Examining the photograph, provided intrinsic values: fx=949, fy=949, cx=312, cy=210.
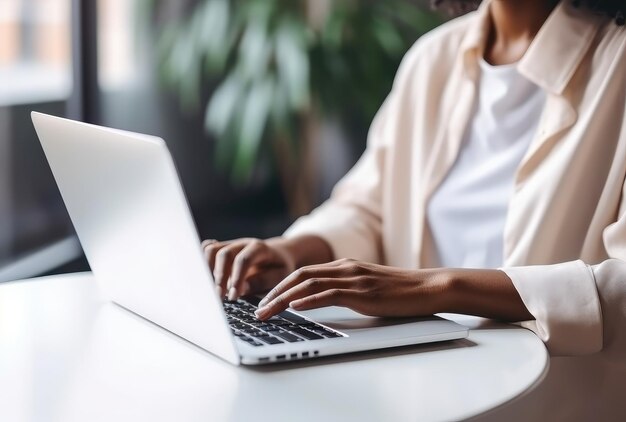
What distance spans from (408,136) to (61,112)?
5.10 feet

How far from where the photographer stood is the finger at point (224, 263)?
4.36ft

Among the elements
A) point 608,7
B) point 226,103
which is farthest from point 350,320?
point 226,103

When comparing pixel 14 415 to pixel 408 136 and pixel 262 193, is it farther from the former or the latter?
pixel 262 193

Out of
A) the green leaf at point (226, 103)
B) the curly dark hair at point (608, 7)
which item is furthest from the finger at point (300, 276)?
the green leaf at point (226, 103)

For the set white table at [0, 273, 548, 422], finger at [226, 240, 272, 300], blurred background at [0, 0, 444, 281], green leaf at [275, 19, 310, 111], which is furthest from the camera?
green leaf at [275, 19, 310, 111]

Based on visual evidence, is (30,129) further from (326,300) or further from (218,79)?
(326,300)

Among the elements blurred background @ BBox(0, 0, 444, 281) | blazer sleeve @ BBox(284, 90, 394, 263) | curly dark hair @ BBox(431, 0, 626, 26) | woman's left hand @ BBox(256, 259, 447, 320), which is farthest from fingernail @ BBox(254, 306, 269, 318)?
blurred background @ BBox(0, 0, 444, 281)

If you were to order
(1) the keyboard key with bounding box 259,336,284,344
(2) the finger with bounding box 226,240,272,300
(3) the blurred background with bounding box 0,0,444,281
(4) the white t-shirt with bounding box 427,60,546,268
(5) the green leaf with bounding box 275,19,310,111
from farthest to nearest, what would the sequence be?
(5) the green leaf with bounding box 275,19,310,111
(3) the blurred background with bounding box 0,0,444,281
(4) the white t-shirt with bounding box 427,60,546,268
(2) the finger with bounding box 226,240,272,300
(1) the keyboard key with bounding box 259,336,284,344

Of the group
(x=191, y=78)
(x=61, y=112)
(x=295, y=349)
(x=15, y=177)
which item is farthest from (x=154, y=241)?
(x=191, y=78)

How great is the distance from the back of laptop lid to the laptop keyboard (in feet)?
0.17

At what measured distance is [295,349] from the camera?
95 centimetres

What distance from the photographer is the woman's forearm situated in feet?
3.71

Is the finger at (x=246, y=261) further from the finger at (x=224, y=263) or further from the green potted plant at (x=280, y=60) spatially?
the green potted plant at (x=280, y=60)

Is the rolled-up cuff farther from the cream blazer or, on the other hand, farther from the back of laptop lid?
the back of laptop lid
